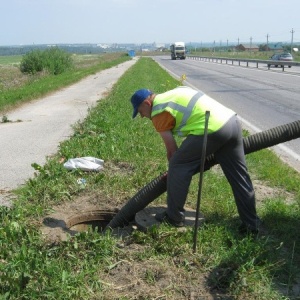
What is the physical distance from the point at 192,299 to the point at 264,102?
12.5m

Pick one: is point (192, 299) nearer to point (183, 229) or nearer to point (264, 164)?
point (183, 229)

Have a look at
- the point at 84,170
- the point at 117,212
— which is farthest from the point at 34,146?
the point at 117,212

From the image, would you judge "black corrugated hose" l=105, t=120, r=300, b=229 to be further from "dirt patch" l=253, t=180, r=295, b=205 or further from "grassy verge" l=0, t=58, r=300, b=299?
"dirt patch" l=253, t=180, r=295, b=205

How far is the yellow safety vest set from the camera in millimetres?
4086

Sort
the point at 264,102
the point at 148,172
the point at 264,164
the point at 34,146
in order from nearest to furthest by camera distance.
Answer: the point at 148,172 < the point at 264,164 < the point at 34,146 < the point at 264,102

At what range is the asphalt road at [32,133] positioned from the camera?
722 centimetres

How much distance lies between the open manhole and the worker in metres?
1.20

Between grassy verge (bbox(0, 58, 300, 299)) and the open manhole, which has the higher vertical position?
grassy verge (bbox(0, 58, 300, 299))

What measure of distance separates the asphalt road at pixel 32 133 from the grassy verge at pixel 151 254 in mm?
1232

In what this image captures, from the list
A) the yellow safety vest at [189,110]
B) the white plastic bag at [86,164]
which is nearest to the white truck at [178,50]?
the white plastic bag at [86,164]

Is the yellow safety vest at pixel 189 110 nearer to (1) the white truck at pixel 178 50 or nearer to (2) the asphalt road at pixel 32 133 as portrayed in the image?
(2) the asphalt road at pixel 32 133

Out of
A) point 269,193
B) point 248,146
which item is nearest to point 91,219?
point 248,146

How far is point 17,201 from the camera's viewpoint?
5492 millimetres

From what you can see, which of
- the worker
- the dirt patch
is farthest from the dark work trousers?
the dirt patch
